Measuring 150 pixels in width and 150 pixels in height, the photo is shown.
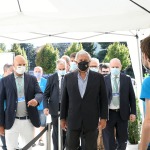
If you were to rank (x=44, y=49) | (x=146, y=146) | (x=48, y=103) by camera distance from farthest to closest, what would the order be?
(x=44, y=49) < (x=48, y=103) < (x=146, y=146)

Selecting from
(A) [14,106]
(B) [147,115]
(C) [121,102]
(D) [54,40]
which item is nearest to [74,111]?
(A) [14,106]

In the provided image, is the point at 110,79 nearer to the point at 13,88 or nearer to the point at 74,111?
the point at 74,111

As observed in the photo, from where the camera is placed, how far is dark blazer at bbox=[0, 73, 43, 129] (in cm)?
557

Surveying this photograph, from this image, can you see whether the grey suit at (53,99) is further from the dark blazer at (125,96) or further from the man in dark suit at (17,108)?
the man in dark suit at (17,108)

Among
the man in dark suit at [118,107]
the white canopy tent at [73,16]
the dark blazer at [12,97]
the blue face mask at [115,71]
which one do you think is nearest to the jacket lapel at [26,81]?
the dark blazer at [12,97]

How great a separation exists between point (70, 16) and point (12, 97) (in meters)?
1.96

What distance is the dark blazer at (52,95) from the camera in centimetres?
723

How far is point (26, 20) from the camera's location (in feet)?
22.5

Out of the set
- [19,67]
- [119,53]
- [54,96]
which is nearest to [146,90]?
[19,67]

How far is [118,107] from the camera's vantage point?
22.1 ft

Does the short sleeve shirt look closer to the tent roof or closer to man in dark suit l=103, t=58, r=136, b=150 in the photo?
the tent roof

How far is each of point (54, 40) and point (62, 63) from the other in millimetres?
3466

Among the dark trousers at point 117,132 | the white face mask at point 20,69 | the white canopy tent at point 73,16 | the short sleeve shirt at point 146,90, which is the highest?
the white canopy tent at point 73,16

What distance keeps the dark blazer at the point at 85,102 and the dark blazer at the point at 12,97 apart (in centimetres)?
46
